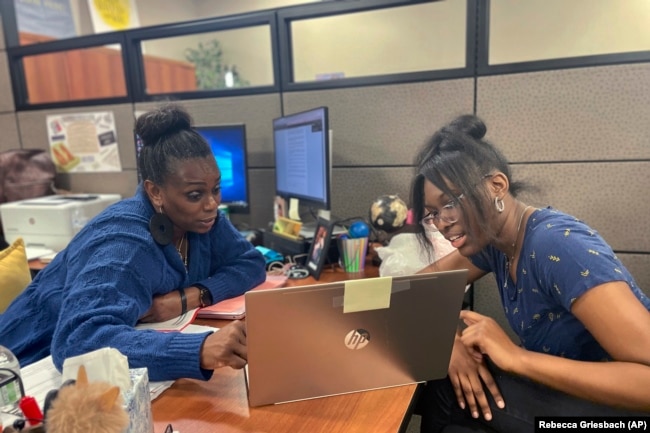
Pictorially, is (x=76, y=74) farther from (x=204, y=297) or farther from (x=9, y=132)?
(x=204, y=297)

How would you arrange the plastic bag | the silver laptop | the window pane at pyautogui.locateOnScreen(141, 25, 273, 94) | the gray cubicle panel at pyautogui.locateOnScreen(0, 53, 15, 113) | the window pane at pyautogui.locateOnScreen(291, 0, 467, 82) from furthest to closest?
1. the window pane at pyautogui.locateOnScreen(141, 25, 273, 94)
2. the window pane at pyautogui.locateOnScreen(291, 0, 467, 82)
3. the gray cubicle panel at pyautogui.locateOnScreen(0, 53, 15, 113)
4. the plastic bag
5. the silver laptop

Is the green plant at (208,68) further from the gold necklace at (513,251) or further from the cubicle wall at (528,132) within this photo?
the gold necklace at (513,251)

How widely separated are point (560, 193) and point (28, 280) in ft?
5.79

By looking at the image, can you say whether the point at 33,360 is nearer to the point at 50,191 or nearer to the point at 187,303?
the point at 187,303

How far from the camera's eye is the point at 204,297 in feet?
3.80

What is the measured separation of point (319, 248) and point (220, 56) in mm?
3842

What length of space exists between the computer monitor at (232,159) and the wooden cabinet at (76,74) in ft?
3.22

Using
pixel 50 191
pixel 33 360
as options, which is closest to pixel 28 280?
pixel 33 360

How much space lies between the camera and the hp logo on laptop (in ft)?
2.38

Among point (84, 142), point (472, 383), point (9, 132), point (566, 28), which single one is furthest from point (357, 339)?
point (566, 28)

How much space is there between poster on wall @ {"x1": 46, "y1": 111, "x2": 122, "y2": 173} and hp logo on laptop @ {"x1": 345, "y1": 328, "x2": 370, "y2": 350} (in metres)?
1.90

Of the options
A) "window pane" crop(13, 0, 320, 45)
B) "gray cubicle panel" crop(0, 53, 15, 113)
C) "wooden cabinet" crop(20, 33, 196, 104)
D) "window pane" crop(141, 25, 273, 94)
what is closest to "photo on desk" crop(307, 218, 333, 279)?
"wooden cabinet" crop(20, 33, 196, 104)

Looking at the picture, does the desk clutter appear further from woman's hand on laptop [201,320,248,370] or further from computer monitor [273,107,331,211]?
computer monitor [273,107,331,211]

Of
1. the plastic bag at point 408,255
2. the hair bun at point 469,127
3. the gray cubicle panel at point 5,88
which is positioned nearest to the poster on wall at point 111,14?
the gray cubicle panel at point 5,88
